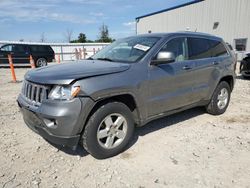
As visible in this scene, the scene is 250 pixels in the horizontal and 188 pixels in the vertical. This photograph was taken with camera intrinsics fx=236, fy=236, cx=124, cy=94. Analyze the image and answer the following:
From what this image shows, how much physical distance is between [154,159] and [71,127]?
4.30 ft

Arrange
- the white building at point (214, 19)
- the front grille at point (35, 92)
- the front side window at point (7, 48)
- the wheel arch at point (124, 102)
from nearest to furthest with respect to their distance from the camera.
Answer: the front grille at point (35, 92)
the wheel arch at point (124, 102)
the front side window at point (7, 48)
the white building at point (214, 19)

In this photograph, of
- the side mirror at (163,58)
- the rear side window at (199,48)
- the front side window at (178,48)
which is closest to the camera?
the side mirror at (163,58)

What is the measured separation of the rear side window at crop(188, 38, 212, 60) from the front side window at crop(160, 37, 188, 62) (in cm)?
14

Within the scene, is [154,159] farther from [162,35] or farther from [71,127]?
[162,35]

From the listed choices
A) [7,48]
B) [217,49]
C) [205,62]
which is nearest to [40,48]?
[7,48]

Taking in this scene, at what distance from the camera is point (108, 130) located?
3367 mm

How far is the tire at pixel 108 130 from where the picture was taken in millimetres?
3158

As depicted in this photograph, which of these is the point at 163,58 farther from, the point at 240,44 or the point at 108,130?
the point at 240,44

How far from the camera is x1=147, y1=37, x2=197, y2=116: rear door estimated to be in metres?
3.75

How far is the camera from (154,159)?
3441 mm

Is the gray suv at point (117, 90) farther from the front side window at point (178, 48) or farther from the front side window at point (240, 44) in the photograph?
the front side window at point (240, 44)

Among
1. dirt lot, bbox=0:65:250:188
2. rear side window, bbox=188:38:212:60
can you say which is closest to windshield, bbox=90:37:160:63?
rear side window, bbox=188:38:212:60

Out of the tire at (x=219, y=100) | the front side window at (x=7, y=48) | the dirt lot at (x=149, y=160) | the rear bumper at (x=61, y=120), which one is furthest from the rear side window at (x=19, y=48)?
the rear bumper at (x=61, y=120)

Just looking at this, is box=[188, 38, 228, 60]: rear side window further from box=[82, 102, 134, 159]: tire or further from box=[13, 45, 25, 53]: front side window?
box=[13, 45, 25, 53]: front side window
